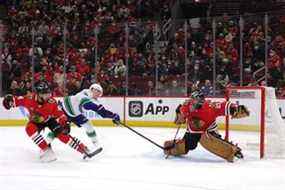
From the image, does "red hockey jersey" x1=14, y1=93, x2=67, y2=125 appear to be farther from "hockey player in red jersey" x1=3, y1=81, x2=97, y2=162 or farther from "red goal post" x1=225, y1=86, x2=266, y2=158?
"red goal post" x1=225, y1=86, x2=266, y2=158

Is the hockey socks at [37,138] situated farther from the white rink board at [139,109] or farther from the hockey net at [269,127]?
the white rink board at [139,109]

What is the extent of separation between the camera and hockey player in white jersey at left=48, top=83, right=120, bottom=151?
26.0 ft

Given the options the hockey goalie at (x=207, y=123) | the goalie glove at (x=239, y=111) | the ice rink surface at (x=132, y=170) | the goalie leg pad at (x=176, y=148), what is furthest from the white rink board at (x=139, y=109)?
the goalie glove at (x=239, y=111)

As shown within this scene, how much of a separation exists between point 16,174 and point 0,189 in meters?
1.01

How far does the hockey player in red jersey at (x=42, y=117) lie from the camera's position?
25.5ft

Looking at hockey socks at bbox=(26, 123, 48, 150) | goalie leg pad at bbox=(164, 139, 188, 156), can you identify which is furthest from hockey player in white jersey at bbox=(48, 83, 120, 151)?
goalie leg pad at bbox=(164, 139, 188, 156)

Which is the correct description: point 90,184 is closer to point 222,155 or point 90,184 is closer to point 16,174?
point 16,174

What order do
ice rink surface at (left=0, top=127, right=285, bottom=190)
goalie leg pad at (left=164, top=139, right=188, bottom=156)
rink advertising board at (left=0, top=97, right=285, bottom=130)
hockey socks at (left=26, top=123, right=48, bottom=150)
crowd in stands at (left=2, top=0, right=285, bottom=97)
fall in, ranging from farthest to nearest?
1. rink advertising board at (left=0, top=97, right=285, bottom=130)
2. crowd in stands at (left=2, top=0, right=285, bottom=97)
3. goalie leg pad at (left=164, top=139, right=188, bottom=156)
4. hockey socks at (left=26, top=123, right=48, bottom=150)
5. ice rink surface at (left=0, top=127, right=285, bottom=190)

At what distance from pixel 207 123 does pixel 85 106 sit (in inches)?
59.3

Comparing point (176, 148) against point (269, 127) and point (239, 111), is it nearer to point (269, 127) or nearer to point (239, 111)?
point (239, 111)

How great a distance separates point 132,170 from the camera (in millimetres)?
7121

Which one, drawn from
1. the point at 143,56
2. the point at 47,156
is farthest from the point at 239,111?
the point at 143,56

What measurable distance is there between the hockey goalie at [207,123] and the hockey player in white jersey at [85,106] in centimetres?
89

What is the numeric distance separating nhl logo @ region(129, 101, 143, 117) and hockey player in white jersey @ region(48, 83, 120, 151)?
5.60 m
